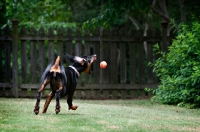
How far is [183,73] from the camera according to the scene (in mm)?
13328

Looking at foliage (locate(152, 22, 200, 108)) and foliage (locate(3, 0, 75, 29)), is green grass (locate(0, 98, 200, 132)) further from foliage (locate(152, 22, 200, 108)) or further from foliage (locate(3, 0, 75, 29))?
foliage (locate(3, 0, 75, 29))

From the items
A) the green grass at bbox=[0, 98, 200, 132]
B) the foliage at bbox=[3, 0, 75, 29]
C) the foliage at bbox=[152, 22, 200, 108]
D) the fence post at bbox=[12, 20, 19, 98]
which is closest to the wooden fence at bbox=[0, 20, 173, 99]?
the fence post at bbox=[12, 20, 19, 98]

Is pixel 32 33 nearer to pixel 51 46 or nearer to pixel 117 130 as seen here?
pixel 51 46

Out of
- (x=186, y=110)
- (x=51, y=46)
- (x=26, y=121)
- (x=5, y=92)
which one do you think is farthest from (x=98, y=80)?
(x=26, y=121)

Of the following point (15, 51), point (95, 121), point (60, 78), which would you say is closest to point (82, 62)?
point (60, 78)

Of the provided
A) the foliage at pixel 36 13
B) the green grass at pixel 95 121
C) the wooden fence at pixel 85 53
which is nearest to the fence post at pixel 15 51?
the wooden fence at pixel 85 53

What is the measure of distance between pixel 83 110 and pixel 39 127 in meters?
3.25

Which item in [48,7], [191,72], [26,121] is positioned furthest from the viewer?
[48,7]

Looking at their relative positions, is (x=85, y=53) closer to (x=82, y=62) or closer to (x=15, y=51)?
(x=15, y=51)

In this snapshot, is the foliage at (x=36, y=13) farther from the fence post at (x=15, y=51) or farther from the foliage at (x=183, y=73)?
the foliage at (x=183, y=73)

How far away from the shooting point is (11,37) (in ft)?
50.1

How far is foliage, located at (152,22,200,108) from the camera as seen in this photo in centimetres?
1293

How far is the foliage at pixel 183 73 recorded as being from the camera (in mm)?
12930

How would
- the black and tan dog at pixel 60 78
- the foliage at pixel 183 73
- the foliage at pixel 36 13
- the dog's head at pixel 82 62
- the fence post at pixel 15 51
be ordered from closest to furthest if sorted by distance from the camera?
the black and tan dog at pixel 60 78, the dog's head at pixel 82 62, the foliage at pixel 183 73, the fence post at pixel 15 51, the foliage at pixel 36 13
